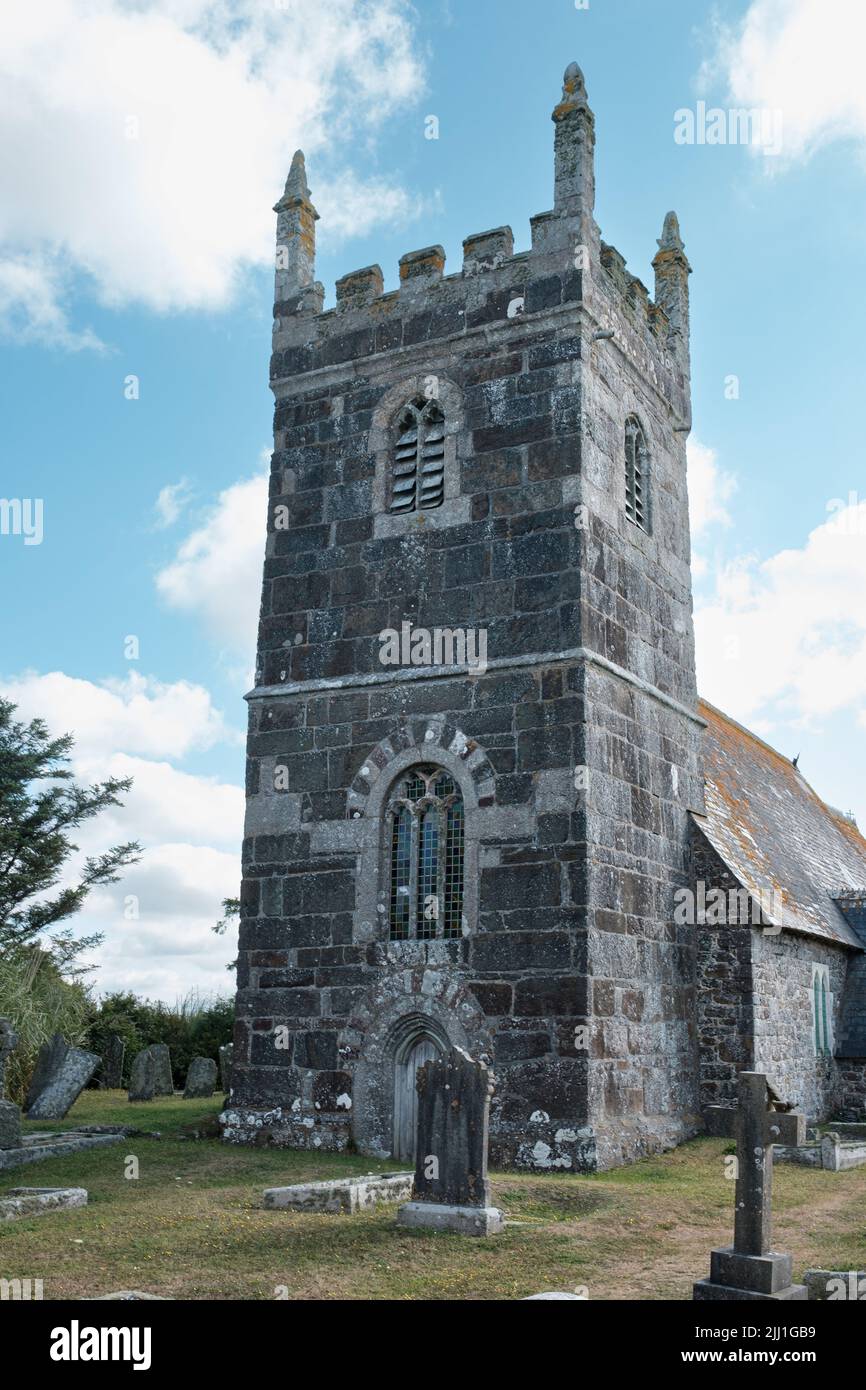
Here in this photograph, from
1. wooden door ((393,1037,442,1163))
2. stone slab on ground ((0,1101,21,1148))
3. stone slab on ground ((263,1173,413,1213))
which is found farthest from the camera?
wooden door ((393,1037,442,1163))

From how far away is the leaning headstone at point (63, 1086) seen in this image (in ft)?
60.2

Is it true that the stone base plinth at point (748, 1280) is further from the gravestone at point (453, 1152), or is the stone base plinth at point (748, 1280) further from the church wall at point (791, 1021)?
the church wall at point (791, 1021)

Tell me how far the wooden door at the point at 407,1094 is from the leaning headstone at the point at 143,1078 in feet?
28.1

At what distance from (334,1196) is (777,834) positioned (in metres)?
14.4

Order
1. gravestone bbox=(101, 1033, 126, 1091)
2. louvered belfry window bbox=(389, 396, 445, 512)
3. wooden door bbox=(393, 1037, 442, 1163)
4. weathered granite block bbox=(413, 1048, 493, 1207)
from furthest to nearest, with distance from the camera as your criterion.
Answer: gravestone bbox=(101, 1033, 126, 1091), louvered belfry window bbox=(389, 396, 445, 512), wooden door bbox=(393, 1037, 442, 1163), weathered granite block bbox=(413, 1048, 493, 1207)

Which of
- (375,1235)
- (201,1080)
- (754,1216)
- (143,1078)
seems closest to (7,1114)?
(375,1235)

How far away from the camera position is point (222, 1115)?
15.3 m

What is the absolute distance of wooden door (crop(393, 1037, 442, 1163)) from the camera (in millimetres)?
14086

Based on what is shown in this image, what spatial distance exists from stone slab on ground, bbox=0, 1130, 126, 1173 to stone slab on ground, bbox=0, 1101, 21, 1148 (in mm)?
70

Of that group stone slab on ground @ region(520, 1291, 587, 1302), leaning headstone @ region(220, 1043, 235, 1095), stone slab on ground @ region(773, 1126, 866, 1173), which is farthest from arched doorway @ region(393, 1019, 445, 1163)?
stone slab on ground @ region(520, 1291, 587, 1302)

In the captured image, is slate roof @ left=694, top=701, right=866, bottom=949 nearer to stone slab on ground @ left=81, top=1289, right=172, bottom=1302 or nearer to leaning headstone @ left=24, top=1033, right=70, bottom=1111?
leaning headstone @ left=24, top=1033, right=70, bottom=1111
